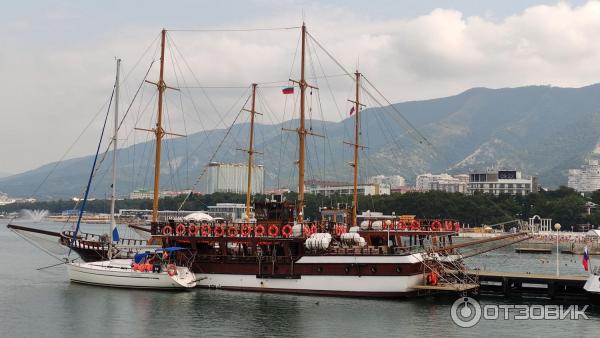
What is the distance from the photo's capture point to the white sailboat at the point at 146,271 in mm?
52625

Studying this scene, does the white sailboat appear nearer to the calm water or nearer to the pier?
the calm water

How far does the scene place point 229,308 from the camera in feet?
153

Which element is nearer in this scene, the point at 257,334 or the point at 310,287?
the point at 257,334

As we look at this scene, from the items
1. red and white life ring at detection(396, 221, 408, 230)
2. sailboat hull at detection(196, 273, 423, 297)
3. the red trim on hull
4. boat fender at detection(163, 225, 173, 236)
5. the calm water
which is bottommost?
the calm water

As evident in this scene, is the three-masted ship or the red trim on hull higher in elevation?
the three-masted ship

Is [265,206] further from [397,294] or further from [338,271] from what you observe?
[397,294]

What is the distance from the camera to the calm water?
132 ft

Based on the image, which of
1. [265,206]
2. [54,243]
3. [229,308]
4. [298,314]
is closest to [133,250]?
[54,243]

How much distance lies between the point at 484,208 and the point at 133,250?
355ft

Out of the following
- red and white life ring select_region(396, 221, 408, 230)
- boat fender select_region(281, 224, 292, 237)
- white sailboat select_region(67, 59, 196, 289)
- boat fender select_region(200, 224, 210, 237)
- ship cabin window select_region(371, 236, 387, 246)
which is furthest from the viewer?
ship cabin window select_region(371, 236, 387, 246)

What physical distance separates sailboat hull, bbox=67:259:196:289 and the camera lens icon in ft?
Answer: 61.2

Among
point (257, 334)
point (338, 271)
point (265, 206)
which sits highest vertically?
point (265, 206)

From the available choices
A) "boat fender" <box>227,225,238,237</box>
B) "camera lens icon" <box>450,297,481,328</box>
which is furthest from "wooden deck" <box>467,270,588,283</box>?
"boat fender" <box>227,225,238,237</box>

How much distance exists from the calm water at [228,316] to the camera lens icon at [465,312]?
444mm
